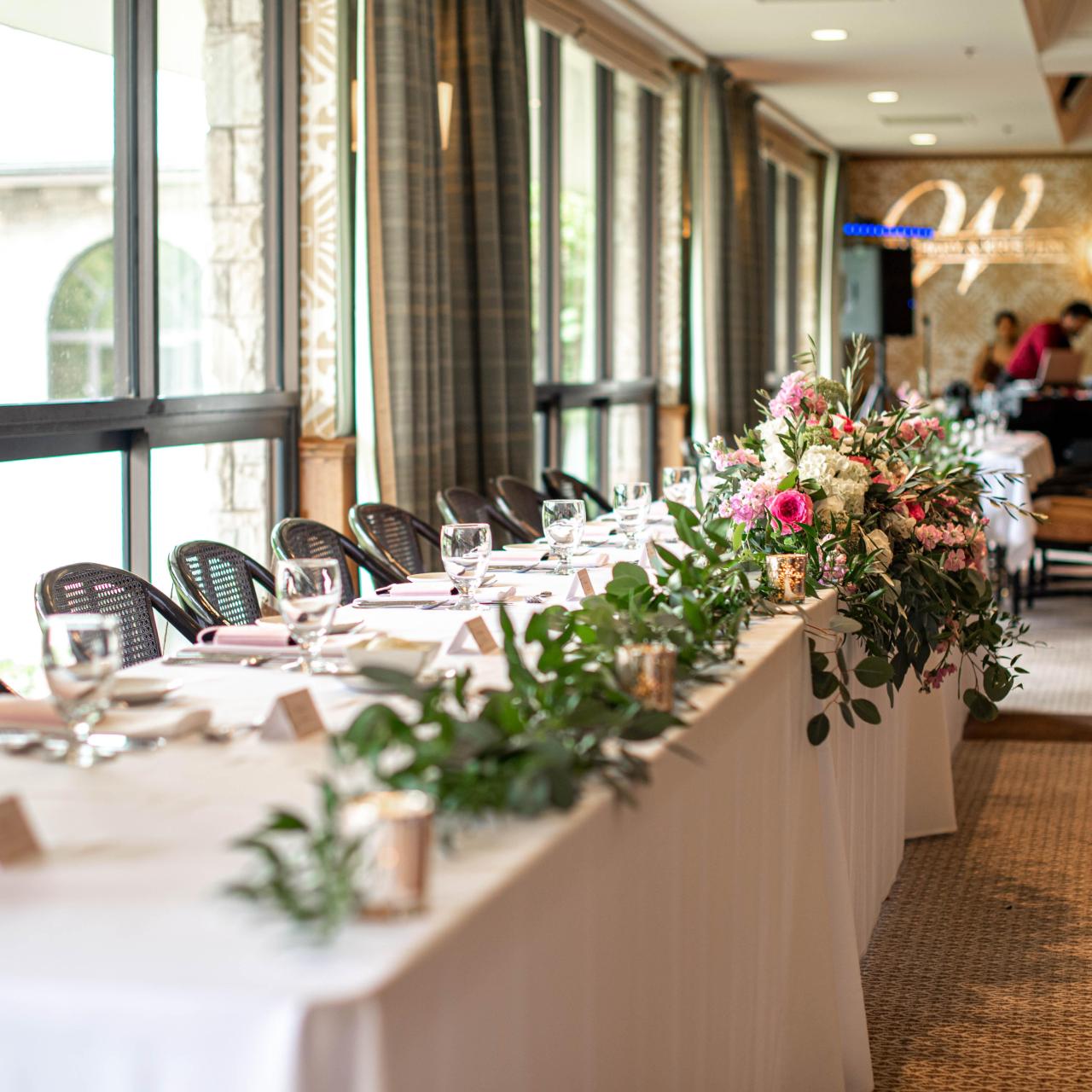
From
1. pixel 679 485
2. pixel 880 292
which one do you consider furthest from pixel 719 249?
pixel 679 485

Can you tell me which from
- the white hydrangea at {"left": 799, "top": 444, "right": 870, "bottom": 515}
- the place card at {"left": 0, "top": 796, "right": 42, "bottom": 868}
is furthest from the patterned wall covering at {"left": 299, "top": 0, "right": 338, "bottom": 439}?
the place card at {"left": 0, "top": 796, "right": 42, "bottom": 868}

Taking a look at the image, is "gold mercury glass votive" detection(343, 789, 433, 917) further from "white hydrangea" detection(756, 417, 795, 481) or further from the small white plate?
"white hydrangea" detection(756, 417, 795, 481)

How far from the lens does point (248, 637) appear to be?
2.40 m

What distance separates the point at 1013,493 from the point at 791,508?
4.39m

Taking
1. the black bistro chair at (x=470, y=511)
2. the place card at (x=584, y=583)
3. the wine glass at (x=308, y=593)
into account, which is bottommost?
the place card at (x=584, y=583)

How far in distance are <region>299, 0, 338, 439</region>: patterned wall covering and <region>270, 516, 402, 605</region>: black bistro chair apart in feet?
5.67

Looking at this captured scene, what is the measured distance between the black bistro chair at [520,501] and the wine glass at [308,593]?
331 cm

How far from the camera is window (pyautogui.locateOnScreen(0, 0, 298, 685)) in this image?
4391 mm

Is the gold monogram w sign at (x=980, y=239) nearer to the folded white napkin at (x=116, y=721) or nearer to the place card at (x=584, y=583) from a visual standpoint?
the place card at (x=584, y=583)

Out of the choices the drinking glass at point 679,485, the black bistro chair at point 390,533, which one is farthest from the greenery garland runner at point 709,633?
the black bistro chair at point 390,533

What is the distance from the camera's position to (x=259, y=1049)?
101 cm

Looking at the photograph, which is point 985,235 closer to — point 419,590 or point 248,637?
point 419,590

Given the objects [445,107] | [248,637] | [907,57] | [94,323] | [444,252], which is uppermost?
[907,57]

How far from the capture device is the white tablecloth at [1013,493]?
6.88 m
